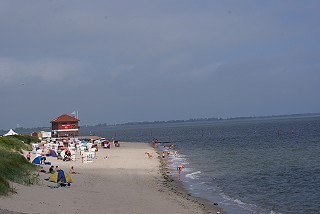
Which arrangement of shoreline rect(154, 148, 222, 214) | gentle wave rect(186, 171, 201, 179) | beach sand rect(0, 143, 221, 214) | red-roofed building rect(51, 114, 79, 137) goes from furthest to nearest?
red-roofed building rect(51, 114, 79, 137) < gentle wave rect(186, 171, 201, 179) < shoreline rect(154, 148, 222, 214) < beach sand rect(0, 143, 221, 214)

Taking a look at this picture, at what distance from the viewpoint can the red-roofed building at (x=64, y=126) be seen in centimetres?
8620

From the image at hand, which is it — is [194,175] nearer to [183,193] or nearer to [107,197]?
[183,193]

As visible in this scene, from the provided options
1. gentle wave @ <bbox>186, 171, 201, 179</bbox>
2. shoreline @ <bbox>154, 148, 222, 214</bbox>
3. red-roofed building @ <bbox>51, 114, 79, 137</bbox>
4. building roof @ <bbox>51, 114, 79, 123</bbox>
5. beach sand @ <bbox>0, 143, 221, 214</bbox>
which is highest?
building roof @ <bbox>51, 114, 79, 123</bbox>

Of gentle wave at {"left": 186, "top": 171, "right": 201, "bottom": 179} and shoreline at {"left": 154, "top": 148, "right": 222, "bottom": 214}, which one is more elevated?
shoreline at {"left": 154, "top": 148, "right": 222, "bottom": 214}

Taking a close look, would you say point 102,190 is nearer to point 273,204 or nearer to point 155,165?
point 273,204

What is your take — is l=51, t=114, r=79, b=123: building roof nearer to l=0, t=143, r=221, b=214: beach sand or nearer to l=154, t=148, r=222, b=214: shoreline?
l=154, t=148, r=222, b=214: shoreline

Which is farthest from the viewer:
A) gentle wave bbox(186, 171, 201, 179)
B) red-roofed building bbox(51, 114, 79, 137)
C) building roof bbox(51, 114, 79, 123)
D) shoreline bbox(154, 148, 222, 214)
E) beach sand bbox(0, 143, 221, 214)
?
red-roofed building bbox(51, 114, 79, 137)

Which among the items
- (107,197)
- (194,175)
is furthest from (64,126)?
(107,197)

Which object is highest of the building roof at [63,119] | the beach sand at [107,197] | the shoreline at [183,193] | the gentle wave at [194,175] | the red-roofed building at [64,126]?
the building roof at [63,119]

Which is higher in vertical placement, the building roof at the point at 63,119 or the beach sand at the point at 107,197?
the building roof at the point at 63,119

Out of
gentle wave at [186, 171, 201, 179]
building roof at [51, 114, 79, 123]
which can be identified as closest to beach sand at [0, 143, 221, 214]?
gentle wave at [186, 171, 201, 179]

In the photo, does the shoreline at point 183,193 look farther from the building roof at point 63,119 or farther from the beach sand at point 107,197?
the building roof at point 63,119

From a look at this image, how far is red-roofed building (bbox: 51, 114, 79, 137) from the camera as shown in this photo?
283 ft

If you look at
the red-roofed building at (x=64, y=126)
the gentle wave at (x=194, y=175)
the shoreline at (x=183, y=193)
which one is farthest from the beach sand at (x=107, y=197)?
the red-roofed building at (x=64, y=126)
